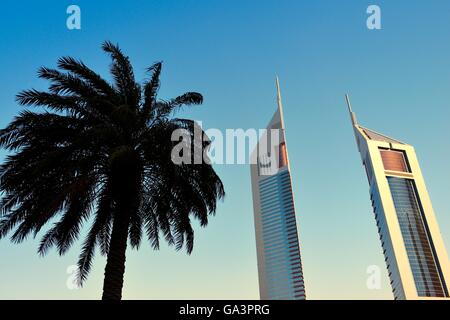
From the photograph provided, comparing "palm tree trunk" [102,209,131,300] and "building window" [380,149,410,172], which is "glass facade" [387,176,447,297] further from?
"palm tree trunk" [102,209,131,300]

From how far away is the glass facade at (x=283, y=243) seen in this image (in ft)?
610

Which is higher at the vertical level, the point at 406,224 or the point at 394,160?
the point at 394,160

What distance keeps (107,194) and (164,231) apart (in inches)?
112

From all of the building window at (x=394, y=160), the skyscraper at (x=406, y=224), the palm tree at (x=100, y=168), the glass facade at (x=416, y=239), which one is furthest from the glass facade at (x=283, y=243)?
the palm tree at (x=100, y=168)

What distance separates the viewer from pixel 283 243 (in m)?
194

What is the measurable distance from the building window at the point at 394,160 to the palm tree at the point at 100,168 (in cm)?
15893

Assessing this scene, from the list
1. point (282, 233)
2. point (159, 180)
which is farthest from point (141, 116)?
point (282, 233)

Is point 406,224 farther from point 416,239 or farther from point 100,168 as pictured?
point 100,168

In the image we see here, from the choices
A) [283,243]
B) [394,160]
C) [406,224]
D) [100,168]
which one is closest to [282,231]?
[283,243]

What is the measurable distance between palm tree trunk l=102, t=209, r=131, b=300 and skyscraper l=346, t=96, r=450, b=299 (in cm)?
14645

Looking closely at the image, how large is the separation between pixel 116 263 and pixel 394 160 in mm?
166818

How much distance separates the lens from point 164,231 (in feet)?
41.7

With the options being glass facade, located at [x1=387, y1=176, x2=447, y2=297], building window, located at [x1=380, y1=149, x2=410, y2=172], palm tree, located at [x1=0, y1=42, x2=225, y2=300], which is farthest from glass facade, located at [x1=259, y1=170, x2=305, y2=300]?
palm tree, located at [x1=0, y1=42, x2=225, y2=300]
